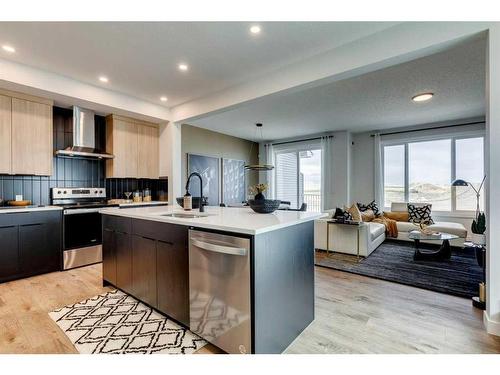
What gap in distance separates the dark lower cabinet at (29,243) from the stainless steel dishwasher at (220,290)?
2.73m

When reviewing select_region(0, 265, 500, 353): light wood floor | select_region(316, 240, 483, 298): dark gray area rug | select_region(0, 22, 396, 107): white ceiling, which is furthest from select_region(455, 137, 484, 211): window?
select_region(0, 22, 396, 107): white ceiling

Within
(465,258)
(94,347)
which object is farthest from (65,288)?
(465,258)

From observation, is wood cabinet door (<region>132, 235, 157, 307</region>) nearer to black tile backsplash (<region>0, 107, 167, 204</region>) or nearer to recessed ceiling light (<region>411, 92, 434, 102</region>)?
black tile backsplash (<region>0, 107, 167, 204</region>)

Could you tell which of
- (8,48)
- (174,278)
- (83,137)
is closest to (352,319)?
(174,278)

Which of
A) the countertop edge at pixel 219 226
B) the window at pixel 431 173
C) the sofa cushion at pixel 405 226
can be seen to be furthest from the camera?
the window at pixel 431 173

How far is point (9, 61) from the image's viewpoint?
2924mm

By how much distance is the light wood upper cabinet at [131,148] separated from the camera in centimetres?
432

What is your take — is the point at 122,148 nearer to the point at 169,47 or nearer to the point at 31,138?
the point at 31,138

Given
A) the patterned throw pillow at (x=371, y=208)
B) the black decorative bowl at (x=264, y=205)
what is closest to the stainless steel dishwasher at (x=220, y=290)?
the black decorative bowl at (x=264, y=205)

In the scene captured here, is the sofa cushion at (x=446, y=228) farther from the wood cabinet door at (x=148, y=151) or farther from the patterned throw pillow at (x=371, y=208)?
the wood cabinet door at (x=148, y=151)

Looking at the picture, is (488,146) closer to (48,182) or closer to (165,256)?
(165,256)

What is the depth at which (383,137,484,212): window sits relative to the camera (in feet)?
17.8

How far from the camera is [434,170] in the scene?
19.2ft

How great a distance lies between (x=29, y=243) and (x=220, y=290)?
3076 mm
